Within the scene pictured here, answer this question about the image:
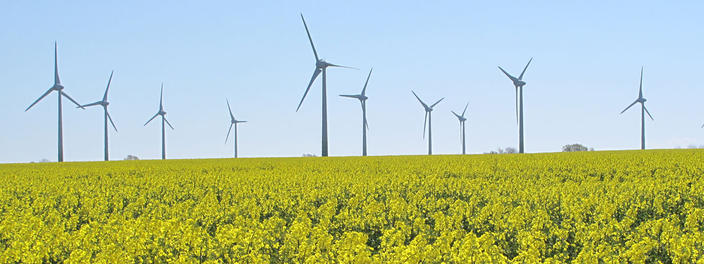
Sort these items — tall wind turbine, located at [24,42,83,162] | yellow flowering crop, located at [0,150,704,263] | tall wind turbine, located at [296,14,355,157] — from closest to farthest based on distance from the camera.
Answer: yellow flowering crop, located at [0,150,704,263] < tall wind turbine, located at [296,14,355,157] < tall wind turbine, located at [24,42,83,162]

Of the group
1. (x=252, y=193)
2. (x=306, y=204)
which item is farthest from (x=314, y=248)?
(x=252, y=193)

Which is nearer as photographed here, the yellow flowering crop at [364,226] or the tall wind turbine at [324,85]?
the yellow flowering crop at [364,226]

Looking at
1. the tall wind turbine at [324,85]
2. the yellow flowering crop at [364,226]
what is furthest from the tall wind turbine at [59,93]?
the yellow flowering crop at [364,226]

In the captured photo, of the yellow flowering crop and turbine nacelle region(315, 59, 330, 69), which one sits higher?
turbine nacelle region(315, 59, 330, 69)

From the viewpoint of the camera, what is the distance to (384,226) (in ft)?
28.4

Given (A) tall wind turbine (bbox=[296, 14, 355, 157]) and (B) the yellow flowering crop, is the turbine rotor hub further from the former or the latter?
(B) the yellow flowering crop

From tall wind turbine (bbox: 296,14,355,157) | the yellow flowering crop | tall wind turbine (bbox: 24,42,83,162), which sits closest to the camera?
the yellow flowering crop

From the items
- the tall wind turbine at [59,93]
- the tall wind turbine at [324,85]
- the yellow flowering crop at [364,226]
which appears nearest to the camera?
the yellow flowering crop at [364,226]

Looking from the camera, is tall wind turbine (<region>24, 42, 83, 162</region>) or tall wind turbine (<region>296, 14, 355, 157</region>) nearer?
tall wind turbine (<region>296, 14, 355, 157</region>)

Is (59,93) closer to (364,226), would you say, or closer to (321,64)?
(321,64)

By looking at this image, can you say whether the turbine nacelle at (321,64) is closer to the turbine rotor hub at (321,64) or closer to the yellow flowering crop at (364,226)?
the turbine rotor hub at (321,64)

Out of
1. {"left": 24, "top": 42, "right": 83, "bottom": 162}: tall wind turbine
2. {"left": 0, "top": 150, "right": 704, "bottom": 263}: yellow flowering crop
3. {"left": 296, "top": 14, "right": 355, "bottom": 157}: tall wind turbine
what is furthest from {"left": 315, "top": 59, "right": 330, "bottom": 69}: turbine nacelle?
{"left": 0, "top": 150, "right": 704, "bottom": 263}: yellow flowering crop

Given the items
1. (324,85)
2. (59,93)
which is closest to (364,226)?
(324,85)

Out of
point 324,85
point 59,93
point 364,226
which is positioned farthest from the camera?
point 59,93
